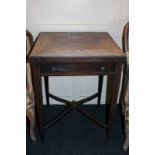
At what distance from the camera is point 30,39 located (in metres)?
1.76

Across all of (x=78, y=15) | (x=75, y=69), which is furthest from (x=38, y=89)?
(x=78, y=15)

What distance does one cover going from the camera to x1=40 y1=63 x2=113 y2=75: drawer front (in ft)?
4.94

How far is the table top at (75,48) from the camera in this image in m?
1.45

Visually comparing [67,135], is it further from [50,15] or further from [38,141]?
[50,15]

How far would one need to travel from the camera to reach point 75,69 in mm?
1523

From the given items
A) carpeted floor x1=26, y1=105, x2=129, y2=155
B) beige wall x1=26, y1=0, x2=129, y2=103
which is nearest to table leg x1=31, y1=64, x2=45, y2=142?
A: carpeted floor x1=26, y1=105, x2=129, y2=155

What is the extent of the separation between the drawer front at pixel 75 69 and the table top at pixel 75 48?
2.6 inches

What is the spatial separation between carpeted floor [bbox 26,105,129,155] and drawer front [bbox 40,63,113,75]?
534 millimetres

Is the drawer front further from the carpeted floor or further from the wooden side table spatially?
the carpeted floor
